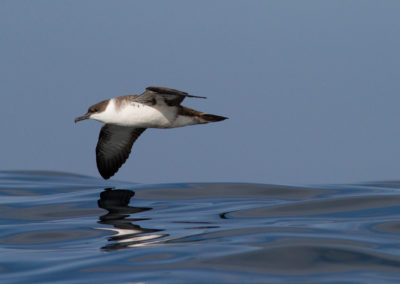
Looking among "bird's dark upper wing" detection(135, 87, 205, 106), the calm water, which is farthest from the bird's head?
the calm water

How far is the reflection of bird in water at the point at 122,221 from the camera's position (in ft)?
29.2

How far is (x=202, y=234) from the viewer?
9.12 metres

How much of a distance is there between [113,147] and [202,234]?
532cm

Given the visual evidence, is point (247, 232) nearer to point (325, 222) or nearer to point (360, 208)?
point (325, 222)

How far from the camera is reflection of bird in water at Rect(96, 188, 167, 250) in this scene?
8906 mm

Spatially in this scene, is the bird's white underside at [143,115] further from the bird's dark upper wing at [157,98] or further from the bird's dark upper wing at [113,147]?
the bird's dark upper wing at [113,147]

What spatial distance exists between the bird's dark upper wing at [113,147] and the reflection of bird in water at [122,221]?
54 centimetres

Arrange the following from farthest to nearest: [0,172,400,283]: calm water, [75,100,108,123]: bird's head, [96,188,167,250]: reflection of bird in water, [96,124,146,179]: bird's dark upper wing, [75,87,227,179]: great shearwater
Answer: [96,124,146,179]: bird's dark upper wing
[75,100,108,123]: bird's head
[75,87,227,179]: great shearwater
[96,188,167,250]: reflection of bird in water
[0,172,400,283]: calm water

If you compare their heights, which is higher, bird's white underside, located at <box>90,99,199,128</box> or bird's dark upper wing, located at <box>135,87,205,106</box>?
bird's dark upper wing, located at <box>135,87,205,106</box>

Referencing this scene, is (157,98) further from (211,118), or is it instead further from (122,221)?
(122,221)

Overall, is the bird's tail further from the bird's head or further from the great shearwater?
the bird's head

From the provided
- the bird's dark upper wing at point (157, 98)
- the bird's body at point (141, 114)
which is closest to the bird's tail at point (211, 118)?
the bird's body at point (141, 114)

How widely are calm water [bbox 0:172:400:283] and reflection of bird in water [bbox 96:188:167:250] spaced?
18mm

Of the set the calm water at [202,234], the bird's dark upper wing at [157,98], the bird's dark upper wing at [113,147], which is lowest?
the calm water at [202,234]
